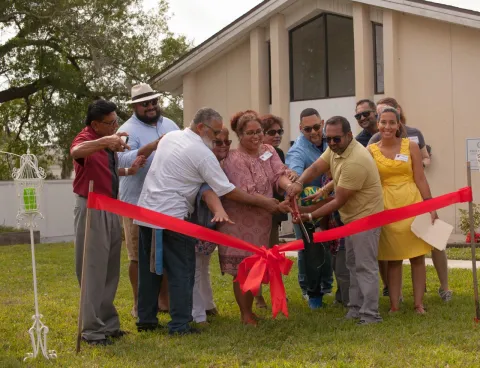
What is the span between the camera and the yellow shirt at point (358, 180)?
22.9ft

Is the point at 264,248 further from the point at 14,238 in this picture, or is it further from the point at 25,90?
the point at 25,90

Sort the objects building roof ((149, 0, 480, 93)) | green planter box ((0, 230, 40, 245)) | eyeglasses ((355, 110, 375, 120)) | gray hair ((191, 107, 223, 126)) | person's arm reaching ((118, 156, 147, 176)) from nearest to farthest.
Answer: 1. gray hair ((191, 107, 223, 126))
2. person's arm reaching ((118, 156, 147, 176))
3. eyeglasses ((355, 110, 375, 120))
4. building roof ((149, 0, 480, 93))
5. green planter box ((0, 230, 40, 245))

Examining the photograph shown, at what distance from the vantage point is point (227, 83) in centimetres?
2059

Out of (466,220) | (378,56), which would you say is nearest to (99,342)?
(466,220)

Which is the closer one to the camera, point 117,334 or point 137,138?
point 117,334

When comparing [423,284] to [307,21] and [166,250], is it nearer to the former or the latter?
[166,250]

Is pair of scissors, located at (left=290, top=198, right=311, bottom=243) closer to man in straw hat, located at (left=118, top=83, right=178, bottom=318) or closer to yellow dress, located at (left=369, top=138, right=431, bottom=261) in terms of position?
yellow dress, located at (left=369, top=138, right=431, bottom=261)

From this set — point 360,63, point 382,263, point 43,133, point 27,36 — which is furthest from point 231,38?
point 382,263

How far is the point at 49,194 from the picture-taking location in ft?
79.3

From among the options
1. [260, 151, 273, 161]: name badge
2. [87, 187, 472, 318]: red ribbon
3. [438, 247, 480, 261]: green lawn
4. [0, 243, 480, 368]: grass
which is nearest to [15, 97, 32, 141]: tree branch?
[438, 247, 480, 261]: green lawn

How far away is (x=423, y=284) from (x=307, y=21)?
13.0 m

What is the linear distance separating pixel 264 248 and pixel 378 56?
12.1 metres

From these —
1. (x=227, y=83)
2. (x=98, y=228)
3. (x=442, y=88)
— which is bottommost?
(x=98, y=228)

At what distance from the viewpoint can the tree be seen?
2269cm
